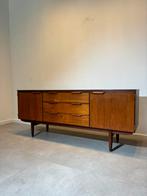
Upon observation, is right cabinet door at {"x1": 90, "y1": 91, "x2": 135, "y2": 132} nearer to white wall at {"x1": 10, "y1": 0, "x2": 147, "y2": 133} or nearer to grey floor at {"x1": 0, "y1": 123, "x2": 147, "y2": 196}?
grey floor at {"x1": 0, "y1": 123, "x2": 147, "y2": 196}

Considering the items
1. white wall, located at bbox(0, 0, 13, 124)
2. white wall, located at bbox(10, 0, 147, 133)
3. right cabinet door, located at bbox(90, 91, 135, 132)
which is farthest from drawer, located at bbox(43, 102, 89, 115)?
white wall, located at bbox(0, 0, 13, 124)

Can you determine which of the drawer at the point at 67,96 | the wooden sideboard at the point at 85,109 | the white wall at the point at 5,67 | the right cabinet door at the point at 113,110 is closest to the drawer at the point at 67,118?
the wooden sideboard at the point at 85,109

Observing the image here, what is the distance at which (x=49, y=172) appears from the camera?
6.40 ft

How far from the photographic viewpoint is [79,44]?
353 centimetres

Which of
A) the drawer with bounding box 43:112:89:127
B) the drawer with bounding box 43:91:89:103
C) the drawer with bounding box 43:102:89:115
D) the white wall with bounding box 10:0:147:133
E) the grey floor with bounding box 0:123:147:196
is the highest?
the white wall with bounding box 10:0:147:133

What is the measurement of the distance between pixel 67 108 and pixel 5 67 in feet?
7.41

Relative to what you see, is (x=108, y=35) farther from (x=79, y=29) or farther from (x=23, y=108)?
(x=23, y=108)

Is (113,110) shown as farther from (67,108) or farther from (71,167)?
(71,167)

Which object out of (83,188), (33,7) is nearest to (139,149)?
(83,188)

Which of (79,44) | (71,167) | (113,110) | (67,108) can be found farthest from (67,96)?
(79,44)

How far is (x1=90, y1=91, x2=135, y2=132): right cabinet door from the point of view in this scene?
2.35 m

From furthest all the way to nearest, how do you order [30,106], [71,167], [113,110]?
1. [30,106]
2. [113,110]
3. [71,167]

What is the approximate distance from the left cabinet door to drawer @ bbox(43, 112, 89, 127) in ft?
0.50

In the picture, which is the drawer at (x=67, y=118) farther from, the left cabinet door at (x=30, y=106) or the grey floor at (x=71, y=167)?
the grey floor at (x=71, y=167)
